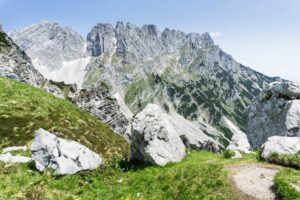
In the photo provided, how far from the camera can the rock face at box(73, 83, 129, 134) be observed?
142 m

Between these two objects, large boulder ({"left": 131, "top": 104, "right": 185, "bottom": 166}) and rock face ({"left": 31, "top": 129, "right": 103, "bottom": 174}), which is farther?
large boulder ({"left": 131, "top": 104, "right": 185, "bottom": 166})

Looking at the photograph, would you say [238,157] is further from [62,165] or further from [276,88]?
[276,88]

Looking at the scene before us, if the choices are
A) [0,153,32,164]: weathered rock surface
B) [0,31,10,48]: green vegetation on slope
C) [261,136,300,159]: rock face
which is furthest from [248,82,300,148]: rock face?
[0,31,10,48]: green vegetation on slope

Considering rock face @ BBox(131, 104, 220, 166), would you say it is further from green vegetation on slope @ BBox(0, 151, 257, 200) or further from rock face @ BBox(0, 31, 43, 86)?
rock face @ BBox(0, 31, 43, 86)

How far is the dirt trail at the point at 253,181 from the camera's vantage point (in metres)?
20.7

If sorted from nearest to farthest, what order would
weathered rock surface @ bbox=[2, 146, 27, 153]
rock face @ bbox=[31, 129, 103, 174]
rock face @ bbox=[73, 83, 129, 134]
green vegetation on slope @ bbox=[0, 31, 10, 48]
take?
1. rock face @ bbox=[31, 129, 103, 174]
2. weathered rock surface @ bbox=[2, 146, 27, 153]
3. rock face @ bbox=[73, 83, 129, 134]
4. green vegetation on slope @ bbox=[0, 31, 10, 48]

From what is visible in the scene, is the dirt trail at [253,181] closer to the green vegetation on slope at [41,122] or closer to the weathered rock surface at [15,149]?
the weathered rock surface at [15,149]

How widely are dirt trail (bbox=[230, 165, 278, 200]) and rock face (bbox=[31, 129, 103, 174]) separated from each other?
12.2 m

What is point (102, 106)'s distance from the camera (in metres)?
146

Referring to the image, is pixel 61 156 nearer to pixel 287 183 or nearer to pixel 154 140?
pixel 154 140

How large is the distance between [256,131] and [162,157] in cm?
2281

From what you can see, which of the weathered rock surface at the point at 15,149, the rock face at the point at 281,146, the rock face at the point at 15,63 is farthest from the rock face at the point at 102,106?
the rock face at the point at 281,146

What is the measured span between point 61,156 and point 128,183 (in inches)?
294

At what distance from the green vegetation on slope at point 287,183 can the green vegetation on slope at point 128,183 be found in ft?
9.17
